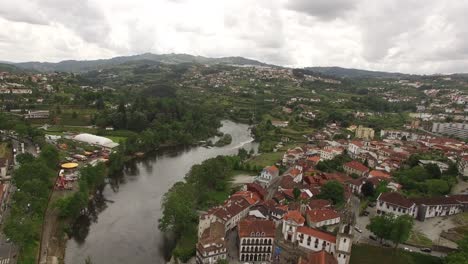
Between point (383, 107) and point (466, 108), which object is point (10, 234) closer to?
point (383, 107)

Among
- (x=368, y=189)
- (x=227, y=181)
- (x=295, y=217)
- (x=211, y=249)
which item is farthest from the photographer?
(x=227, y=181)

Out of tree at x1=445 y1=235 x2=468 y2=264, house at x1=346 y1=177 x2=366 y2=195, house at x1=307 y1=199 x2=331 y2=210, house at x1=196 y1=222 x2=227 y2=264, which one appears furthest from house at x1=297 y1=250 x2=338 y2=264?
house at x1=346 y1=177 x2=366 y2=195

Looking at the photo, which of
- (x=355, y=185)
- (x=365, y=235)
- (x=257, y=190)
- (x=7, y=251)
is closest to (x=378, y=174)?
(x=355, y=185)

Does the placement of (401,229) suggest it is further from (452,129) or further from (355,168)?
(452,129)

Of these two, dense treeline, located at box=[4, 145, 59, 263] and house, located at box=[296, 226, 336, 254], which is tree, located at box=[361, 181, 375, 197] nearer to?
house, located at box=[296, 226, 336, 254]

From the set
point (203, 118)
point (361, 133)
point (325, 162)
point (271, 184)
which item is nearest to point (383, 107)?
point (361, 133)

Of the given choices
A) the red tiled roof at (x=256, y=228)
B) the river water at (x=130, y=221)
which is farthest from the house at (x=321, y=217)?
the river water at (x=130, y=221)

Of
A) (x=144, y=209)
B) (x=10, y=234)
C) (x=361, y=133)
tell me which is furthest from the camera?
(x=361, y=133)
